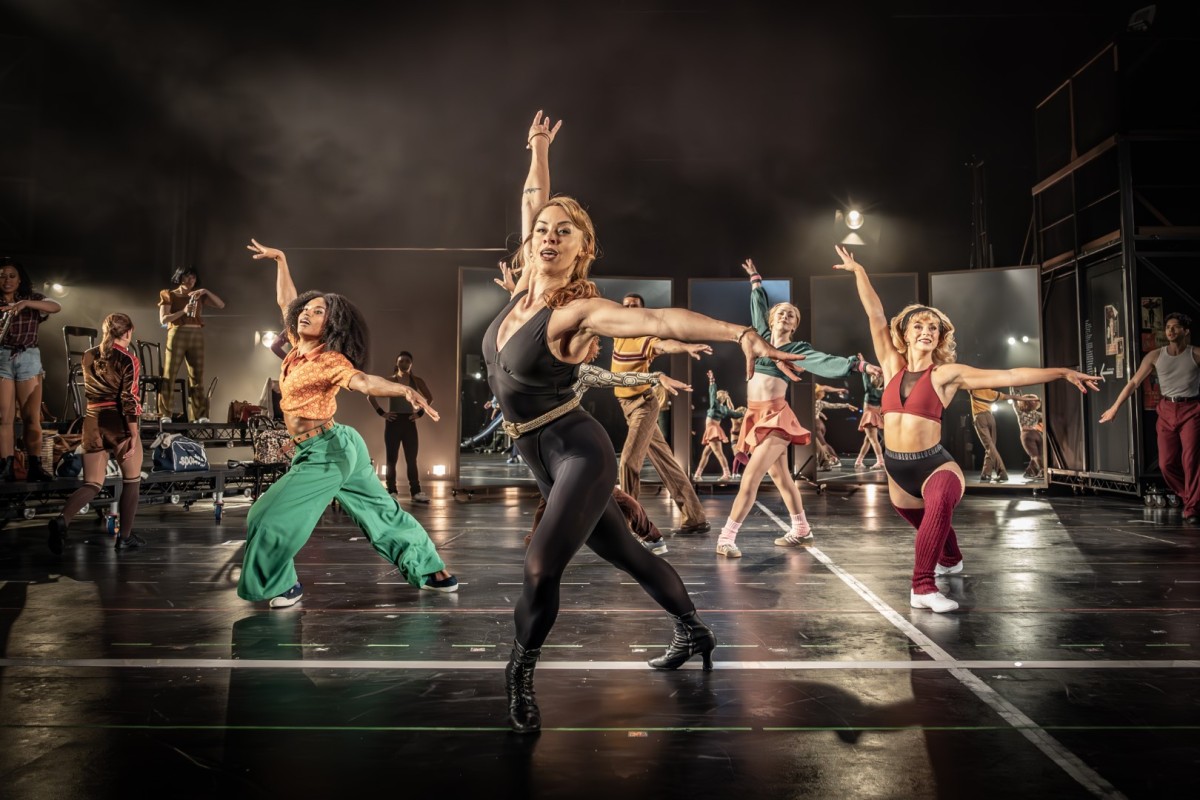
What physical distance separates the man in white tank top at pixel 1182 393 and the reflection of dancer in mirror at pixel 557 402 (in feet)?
22.8

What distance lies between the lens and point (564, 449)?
7.57 feet

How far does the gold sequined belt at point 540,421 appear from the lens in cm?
234

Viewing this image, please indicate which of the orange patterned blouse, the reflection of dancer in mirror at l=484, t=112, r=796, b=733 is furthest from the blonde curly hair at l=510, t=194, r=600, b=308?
the orange patterned blouse

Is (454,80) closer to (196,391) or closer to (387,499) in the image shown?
(196,391)

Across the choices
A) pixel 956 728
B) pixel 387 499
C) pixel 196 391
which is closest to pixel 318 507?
pixel 387 499

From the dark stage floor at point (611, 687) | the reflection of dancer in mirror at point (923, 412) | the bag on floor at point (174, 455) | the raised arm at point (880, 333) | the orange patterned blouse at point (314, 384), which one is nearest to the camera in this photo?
the dark stage floor at point (611, 687)

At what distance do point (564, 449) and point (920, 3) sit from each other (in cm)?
984

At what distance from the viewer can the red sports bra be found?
388 cm

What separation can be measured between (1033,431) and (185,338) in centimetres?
1121

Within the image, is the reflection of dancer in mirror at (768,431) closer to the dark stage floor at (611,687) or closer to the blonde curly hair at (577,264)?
the dark stage floor at (611,687)

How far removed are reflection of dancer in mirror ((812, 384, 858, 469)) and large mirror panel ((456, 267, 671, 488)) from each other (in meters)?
2.16

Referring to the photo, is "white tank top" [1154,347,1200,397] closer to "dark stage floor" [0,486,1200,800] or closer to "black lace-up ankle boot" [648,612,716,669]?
"dark stage floor" [0,486,1200,800]

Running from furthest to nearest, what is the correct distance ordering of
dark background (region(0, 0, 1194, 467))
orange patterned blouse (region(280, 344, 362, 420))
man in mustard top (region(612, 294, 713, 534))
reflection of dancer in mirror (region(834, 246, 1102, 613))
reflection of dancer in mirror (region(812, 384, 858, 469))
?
reflection of dancer in mirror (region(812, 384, 858, 469))
dark background (region(0, 0, 1194, 467))
man in mustard top (region(612, 294, 713, 534))
orange patterned blouse (region(280, 344, 362, 420))
reflection of dancer in mirror (region(834, 246, 1102, 613))

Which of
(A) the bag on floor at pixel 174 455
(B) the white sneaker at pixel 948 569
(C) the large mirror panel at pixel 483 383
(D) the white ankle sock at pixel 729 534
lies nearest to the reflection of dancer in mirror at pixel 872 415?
(C) the large mirror panel at pixel 483 383
